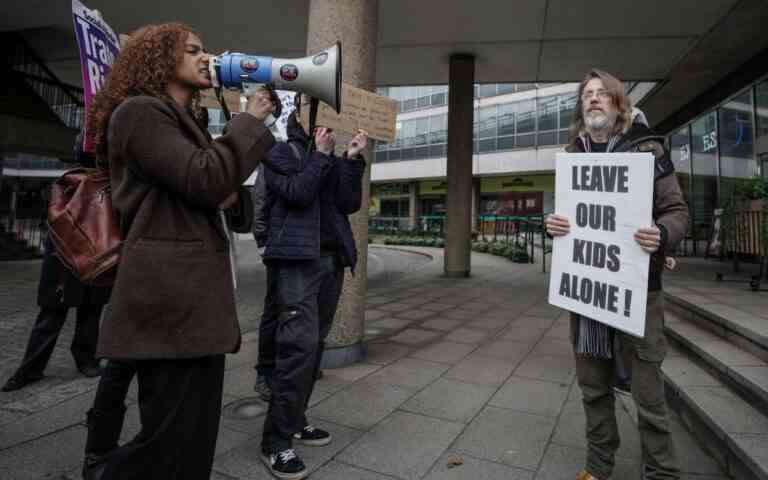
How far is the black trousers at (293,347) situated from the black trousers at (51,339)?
2.07 metres

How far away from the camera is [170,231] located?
1357 mm

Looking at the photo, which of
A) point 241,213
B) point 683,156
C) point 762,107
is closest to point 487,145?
point 683,156

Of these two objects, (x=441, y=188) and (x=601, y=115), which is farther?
(x=441, y=188)

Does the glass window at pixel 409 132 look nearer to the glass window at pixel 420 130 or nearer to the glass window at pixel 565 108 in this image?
the glass window at pixel 420 130

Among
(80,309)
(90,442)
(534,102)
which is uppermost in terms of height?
(534,102)

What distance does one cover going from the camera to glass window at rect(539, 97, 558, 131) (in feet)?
83.6

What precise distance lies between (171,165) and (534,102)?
27807 millimetres

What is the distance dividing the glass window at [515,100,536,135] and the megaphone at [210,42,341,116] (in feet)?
88.2

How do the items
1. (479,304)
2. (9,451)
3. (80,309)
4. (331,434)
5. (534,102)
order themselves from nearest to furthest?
(9,451) < (331,434) < (80,309) < (479,304) < (534,102)

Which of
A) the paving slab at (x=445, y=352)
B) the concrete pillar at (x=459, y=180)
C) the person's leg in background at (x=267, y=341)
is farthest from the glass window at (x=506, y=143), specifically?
the person's leg in background at (x=267, y=341)

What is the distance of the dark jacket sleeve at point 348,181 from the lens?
2508 mm

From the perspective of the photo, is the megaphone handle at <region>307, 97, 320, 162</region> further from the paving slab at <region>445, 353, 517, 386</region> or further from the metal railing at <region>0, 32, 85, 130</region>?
the metal railing at <region>0, 32, 85, 130</region>

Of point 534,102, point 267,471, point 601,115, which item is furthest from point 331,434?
point 534,102

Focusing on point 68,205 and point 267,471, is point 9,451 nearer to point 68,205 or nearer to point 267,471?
point 267,471
